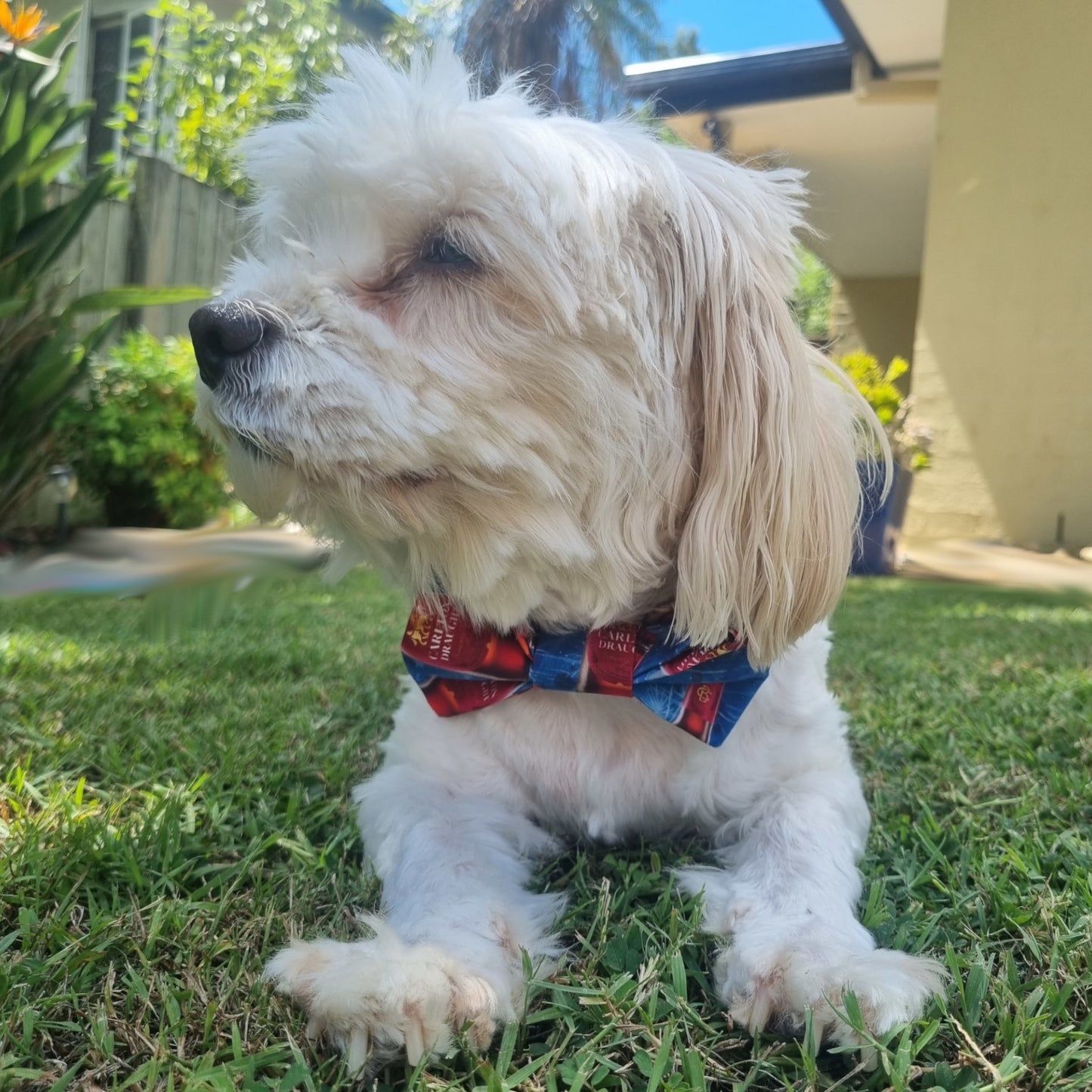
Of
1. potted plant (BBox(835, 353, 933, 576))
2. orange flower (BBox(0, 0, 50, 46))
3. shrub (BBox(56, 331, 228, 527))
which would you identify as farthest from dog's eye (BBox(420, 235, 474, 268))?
potted plant (BBox(835, 353, 933, 576))

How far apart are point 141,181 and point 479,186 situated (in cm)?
639

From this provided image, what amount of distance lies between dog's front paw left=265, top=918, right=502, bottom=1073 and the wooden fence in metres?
6.23

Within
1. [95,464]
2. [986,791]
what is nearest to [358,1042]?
[986,791]

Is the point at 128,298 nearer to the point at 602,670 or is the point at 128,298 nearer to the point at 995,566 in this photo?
the point at 602,670

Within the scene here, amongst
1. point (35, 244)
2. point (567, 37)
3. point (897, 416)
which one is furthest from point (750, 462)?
point (897, 416)

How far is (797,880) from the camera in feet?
4.11

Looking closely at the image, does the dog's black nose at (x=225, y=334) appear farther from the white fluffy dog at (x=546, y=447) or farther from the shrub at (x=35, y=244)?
the shrub at (x=35, y=244)

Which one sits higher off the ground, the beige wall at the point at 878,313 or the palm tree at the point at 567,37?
the palm tree at the point at 567,37

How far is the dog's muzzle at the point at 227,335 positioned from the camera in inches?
49.6

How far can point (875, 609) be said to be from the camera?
15.0 feet

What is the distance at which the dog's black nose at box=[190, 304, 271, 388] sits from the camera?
4.13ft

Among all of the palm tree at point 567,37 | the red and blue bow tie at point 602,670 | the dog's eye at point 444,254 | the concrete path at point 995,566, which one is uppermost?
the palm tree at point 567,37

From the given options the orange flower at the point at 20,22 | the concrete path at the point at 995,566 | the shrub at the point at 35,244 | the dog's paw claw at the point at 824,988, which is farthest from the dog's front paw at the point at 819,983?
the concrete path at the point at 995,566

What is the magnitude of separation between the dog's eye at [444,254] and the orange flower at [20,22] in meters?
3.50
